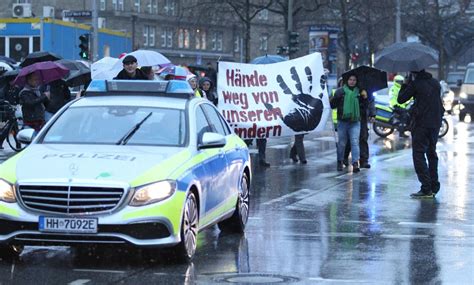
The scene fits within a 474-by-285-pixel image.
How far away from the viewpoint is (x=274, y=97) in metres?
21.2

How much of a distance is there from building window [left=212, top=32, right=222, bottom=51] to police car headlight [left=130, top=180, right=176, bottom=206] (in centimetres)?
9559

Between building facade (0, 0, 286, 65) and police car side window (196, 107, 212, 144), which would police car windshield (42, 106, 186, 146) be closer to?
police car side window (196, 107, 212, 144)

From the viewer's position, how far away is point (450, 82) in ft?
209

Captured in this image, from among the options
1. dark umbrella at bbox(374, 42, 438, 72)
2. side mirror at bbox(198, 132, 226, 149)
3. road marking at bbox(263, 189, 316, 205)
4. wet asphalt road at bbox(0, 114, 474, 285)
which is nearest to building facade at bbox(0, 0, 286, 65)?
dark umbrella at bbox(374, 42, 438, 72)

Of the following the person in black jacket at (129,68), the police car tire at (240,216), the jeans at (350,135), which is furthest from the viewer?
the jeans at (350,135)

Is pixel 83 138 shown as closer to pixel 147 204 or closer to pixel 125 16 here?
pixel 147 204

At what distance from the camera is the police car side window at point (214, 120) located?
1158 centimetres

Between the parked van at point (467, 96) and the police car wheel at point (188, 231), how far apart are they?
36376 millimetres

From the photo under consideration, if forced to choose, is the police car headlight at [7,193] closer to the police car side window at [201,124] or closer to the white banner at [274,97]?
the police car side window at [201,124]

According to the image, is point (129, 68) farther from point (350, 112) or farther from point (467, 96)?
point (467, 96)

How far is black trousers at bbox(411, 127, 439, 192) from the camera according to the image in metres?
15.5

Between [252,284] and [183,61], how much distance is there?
92.8m

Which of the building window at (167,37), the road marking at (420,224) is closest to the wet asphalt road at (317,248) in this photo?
the road marking at (420,224)

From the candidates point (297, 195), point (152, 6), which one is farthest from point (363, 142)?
point (152, 6)
